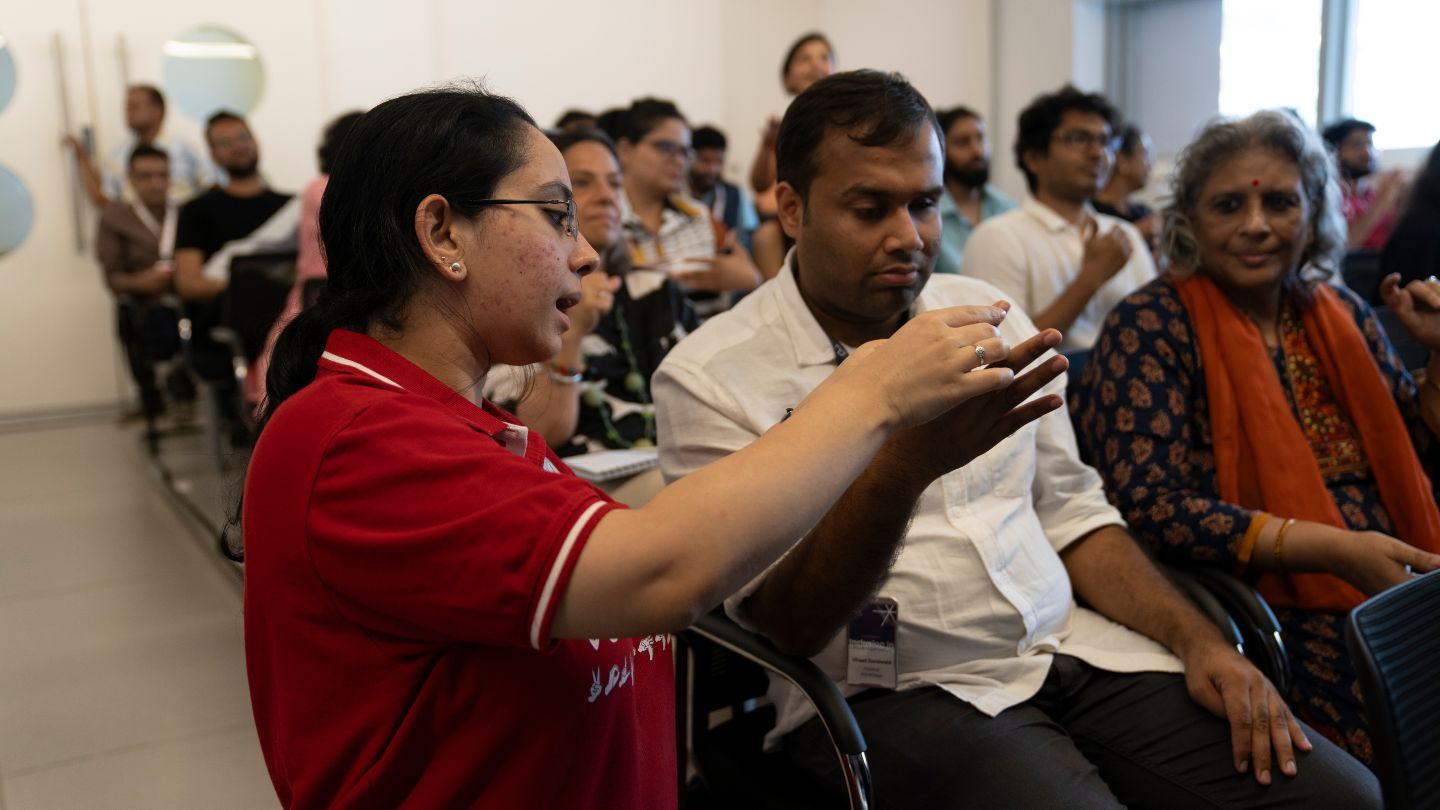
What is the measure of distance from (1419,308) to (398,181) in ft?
5.68

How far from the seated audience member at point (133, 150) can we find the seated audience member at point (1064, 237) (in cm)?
505

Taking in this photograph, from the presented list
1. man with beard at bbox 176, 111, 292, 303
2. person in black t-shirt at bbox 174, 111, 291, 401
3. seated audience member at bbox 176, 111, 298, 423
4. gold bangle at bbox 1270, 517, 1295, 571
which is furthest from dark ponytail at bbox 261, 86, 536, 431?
man with beard at bbox 176, 111, 292, 303

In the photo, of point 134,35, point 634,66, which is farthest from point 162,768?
point 634,66

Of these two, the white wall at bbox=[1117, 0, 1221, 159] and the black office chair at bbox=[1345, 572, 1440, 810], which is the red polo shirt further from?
the white wall at bbox=[1117, 0, 1221, 159]

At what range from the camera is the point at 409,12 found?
24.0ft

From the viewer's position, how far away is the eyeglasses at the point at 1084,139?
3182mm

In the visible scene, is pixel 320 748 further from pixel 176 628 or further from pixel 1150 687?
pixel 176 628

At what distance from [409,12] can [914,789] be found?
7056 mm

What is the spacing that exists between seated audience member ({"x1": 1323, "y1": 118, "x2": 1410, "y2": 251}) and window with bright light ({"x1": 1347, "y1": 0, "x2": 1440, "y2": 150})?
578 millimetres

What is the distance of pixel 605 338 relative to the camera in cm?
248

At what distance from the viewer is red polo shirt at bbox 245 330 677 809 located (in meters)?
0.76

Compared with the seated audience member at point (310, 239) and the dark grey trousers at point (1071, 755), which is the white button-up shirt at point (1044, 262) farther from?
the seated audience member at point (310, 239)

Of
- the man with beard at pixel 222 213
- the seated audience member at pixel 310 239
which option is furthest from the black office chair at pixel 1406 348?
the man with beard at pixel 222 213

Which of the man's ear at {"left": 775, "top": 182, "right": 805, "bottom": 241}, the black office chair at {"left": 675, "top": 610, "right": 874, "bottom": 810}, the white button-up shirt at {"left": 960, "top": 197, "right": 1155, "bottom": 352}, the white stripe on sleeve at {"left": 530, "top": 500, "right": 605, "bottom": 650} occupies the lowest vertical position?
the black office chair at {"left": 675, "top": 610, "right": 874, "bottom": 810}
